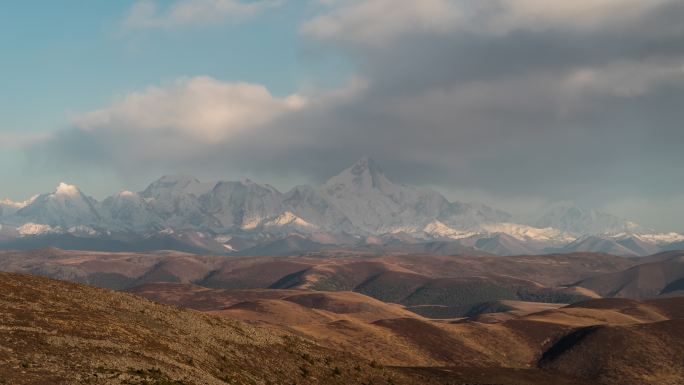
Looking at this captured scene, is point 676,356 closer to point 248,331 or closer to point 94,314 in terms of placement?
point 248,331

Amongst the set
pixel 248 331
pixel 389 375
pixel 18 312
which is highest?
pixel 18 312

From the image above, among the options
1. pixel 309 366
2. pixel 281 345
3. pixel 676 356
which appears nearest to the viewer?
pixel 309 366

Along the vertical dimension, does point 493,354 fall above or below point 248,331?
below

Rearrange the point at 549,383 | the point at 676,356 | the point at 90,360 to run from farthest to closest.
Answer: the point at 676,356 → the point at 549,383 → the point at 90,360

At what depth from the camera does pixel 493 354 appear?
607 feet

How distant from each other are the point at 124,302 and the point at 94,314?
13.1 m

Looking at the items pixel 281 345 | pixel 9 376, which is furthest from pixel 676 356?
pixel 9 376

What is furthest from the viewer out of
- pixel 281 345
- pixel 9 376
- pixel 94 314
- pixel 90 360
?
pixel 281 345

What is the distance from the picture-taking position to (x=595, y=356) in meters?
180

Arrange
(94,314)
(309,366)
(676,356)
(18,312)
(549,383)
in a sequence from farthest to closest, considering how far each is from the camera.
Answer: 1. (676,356)
2. (549,383)
3. (309,366)
4. (94,314)
5. (18,312)

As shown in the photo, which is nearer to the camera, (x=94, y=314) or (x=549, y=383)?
(x=94, y=314)

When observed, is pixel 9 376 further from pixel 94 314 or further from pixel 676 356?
pixel 676 356

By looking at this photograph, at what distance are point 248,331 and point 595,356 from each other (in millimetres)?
117694

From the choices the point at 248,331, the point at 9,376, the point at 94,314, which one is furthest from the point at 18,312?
the point at 248,331
